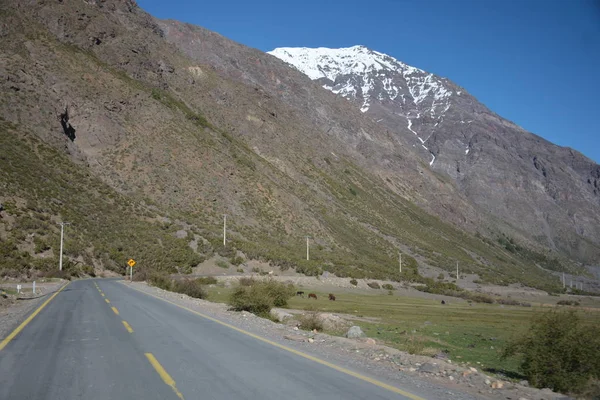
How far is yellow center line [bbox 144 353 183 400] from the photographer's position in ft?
25.8

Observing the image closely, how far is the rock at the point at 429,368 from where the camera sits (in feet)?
34.3

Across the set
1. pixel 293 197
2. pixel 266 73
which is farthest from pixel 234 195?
pixel 266 73

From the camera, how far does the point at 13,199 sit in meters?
54.3

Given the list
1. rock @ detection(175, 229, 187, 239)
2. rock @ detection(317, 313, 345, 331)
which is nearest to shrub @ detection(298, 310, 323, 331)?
rock @ detection(317, 313, 345, 331)

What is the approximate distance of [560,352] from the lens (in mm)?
11586

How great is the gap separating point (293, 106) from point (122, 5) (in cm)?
7132

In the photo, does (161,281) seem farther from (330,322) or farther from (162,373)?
(162,373)

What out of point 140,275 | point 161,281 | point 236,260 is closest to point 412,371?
point 161,281

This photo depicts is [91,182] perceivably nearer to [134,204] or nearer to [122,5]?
[134,204]

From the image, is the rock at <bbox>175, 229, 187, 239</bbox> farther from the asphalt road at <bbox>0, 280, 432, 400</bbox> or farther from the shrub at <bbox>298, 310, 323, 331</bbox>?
the asphalt road at <bbox>0, 280, 432, 400</bbox>

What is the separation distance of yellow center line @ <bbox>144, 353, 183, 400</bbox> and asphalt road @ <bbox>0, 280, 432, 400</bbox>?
0.02 m

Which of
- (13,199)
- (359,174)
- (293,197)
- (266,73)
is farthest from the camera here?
(266,73)

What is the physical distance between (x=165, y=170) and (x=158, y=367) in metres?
75.9

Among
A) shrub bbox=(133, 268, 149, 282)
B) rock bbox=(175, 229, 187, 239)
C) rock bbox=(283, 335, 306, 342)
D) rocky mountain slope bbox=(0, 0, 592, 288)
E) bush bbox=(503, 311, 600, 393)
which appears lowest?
shrub bbox=(133, 268, 149, 282)
